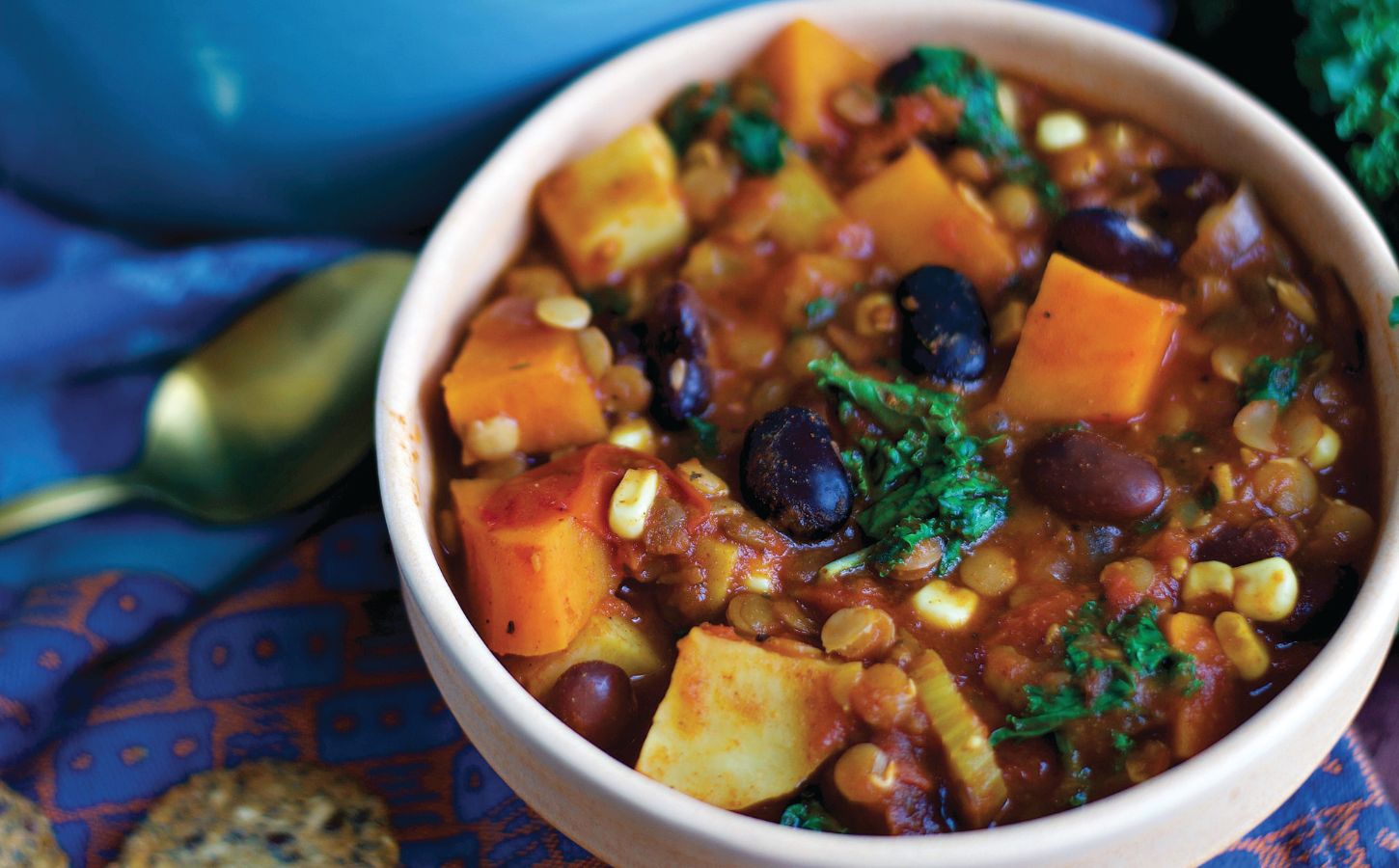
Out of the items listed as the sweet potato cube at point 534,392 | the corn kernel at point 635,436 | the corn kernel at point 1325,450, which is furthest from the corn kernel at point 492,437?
the corn kernel at point 1325,450

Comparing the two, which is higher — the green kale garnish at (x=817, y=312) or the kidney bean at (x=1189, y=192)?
the kidney bean at (x=1189, y=192)

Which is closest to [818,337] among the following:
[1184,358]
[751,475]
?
[751,475]

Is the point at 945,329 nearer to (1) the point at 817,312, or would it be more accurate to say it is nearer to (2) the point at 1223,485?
(1) the point at 817,312

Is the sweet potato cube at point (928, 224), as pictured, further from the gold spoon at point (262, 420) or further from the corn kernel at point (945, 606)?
the gold spoon at point (262, 420)

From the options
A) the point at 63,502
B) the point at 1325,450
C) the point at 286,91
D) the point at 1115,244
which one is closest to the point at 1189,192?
the point at 1115,244

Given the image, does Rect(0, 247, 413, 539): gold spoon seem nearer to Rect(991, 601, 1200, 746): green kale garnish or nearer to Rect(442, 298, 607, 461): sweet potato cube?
Rect(442, 298, 607, 461): sweet potato cube

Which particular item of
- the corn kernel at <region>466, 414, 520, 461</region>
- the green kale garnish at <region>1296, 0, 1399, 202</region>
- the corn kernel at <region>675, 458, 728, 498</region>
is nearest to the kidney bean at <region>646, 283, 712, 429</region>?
the corn kernel at <region>675, 458, 728, 498</region>
